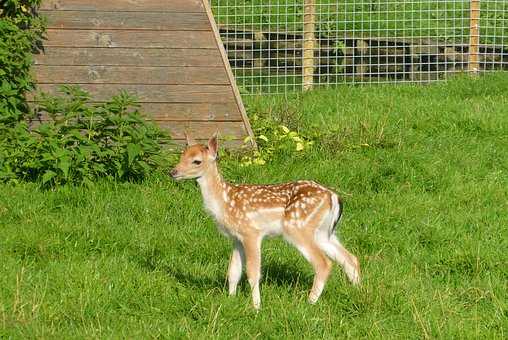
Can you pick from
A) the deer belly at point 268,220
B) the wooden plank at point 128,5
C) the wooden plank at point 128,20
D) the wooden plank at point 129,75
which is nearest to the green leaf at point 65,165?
the wooden plank at point 129,75

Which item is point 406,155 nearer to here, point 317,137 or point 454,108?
point 317,137

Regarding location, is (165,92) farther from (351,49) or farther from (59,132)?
(351,49)

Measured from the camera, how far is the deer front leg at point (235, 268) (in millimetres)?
7504

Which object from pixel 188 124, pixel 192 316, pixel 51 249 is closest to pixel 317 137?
pixel 188 124

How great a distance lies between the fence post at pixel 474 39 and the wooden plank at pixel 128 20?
5806 mm

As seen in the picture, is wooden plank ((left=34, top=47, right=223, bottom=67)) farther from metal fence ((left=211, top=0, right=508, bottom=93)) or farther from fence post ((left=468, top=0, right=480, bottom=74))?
fence post ((left=468, top=0, right=480, bottom=74))

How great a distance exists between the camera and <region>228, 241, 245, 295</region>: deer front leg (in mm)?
7504

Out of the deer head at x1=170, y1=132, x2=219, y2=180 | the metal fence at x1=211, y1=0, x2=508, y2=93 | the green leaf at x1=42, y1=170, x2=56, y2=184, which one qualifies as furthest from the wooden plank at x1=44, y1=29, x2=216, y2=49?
the deer head at x1=170, y1=132, x2=219, y2=180

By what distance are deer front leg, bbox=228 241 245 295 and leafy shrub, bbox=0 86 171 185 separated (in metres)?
2.75

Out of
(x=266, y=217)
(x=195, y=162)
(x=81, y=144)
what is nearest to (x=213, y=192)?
(x=195, y=162)

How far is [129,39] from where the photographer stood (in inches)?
458

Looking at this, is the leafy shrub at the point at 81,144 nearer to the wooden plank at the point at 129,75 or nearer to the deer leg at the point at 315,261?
the wooden plank at the point at 129,75

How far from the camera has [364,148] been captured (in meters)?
11.6

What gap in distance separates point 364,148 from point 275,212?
4.25 meters
